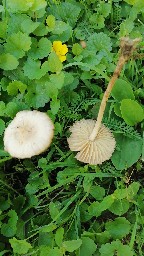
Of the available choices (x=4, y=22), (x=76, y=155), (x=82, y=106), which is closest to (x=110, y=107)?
(x=82, y=106)

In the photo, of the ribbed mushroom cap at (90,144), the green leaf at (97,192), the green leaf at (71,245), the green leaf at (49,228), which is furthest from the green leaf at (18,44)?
the green leaf at (71,245)

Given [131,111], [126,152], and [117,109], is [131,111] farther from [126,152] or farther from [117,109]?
[126,152]

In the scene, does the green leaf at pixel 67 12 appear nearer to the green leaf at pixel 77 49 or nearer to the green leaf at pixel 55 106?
the green leaf at pixel 77 49

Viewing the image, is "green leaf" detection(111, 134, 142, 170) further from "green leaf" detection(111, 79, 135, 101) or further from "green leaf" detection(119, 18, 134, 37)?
"green leaf" detection(119, 18, 134, 37)

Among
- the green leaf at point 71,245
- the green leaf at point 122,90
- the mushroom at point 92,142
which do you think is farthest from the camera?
the green leaf at point 122,90

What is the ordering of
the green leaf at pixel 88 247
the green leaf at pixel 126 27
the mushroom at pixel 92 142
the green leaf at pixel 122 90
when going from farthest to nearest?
the green leaf at pixel 126 27 < the green leaf at pixel 122 90 < the mushroom at pixel 92 142 < the green leaf at pixel 88 247

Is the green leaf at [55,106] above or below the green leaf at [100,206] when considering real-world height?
above

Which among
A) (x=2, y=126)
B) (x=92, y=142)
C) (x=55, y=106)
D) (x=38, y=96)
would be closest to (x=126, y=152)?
(x=92, y=142)

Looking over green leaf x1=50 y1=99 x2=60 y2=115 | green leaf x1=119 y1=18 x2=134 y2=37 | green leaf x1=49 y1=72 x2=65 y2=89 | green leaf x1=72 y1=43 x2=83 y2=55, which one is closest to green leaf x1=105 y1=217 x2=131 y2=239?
green leaf x1=50 y1=99 x2=60 y2=115
